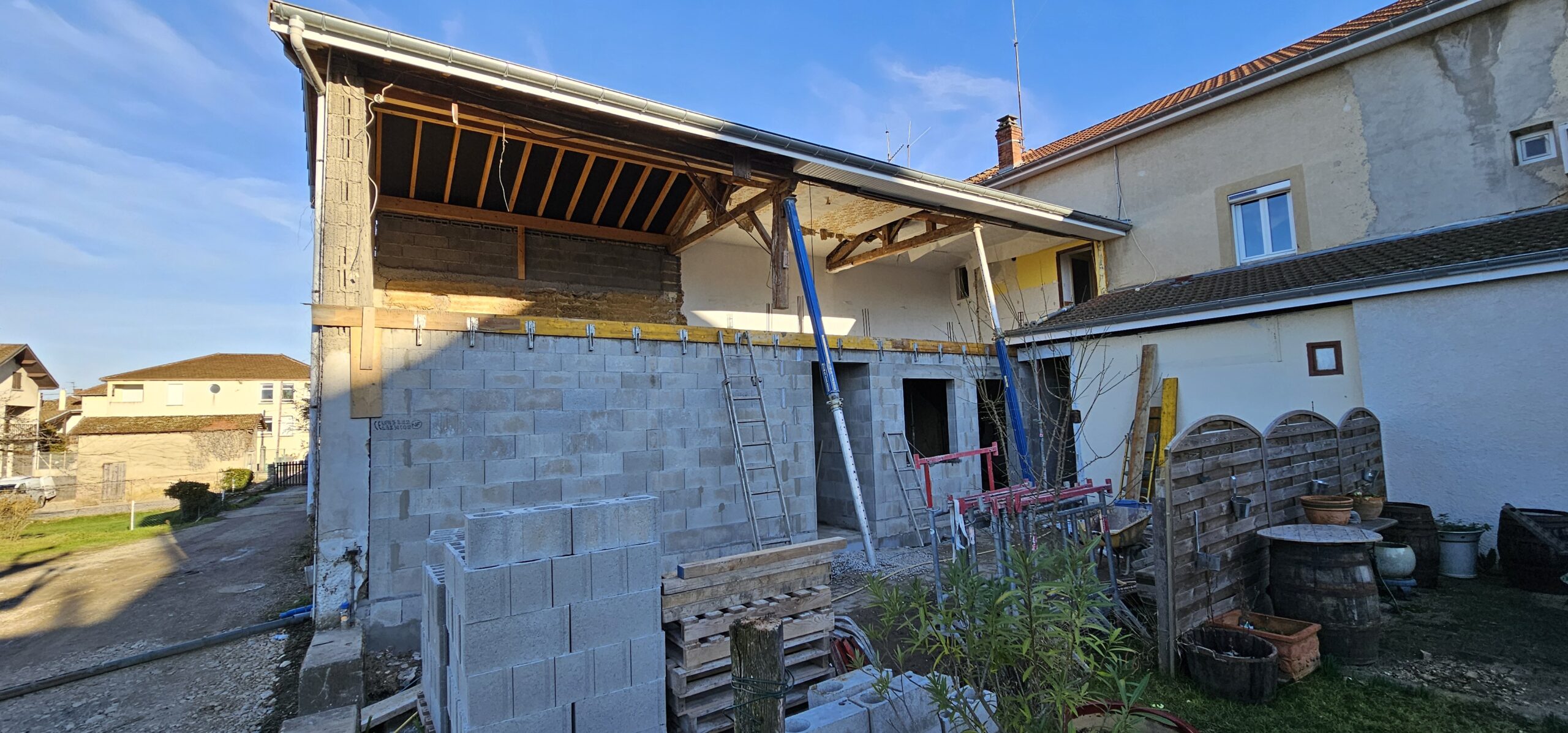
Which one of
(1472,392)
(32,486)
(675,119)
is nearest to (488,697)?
(675,119)

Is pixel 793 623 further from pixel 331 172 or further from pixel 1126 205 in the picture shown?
pixel 1126 205

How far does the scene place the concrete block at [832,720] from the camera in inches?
102

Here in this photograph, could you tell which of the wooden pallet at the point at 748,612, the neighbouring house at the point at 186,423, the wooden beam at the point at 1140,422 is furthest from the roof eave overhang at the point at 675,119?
the neighbouring house at the point at 186,423

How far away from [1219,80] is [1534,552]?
413 inches

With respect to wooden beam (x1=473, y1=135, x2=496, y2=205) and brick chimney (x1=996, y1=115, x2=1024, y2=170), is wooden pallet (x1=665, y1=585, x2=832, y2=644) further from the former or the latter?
brick chimney (x1=996, y1=115, x2=1024, y2=170)

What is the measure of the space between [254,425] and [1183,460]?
34910 mm

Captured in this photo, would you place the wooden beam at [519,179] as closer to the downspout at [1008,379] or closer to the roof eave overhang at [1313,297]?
the downspout at [1008,379]

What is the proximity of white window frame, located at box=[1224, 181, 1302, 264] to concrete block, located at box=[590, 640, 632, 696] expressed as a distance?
40.2ft

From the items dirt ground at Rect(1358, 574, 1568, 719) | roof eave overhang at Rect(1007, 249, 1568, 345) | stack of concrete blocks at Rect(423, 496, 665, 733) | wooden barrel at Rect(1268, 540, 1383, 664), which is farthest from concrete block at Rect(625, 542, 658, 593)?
roof eave overhang at Rect(1007, 249, 1568, 345)

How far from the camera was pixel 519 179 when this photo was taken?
359 inches

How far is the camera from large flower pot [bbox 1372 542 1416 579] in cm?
552

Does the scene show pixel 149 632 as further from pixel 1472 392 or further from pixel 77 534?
pixel 1472 392

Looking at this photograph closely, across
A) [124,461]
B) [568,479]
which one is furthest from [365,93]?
[124,461]

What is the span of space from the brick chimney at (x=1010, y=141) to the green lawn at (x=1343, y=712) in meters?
13.5
